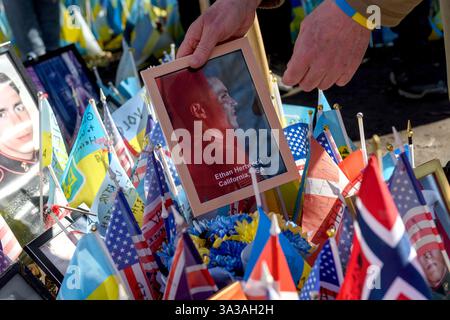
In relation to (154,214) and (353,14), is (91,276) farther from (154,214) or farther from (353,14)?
(353,14)

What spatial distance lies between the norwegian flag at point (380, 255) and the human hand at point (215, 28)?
2.31ft

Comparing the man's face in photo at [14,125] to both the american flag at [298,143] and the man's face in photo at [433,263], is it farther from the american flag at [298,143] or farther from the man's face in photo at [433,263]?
the man's face in photo at [433,263]

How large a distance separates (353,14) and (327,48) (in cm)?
11

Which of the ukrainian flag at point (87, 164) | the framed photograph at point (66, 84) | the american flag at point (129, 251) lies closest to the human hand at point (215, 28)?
the american flag at point (129, 251)

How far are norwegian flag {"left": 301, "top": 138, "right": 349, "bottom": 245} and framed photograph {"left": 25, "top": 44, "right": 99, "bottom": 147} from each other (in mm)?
1507

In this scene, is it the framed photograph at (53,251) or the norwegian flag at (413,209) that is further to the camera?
the framed photograph at (53,251)

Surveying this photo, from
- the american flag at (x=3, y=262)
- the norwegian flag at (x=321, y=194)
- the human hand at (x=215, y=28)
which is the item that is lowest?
the norwegian flag at (x=321, y=194)

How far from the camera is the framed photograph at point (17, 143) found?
261 centimetres

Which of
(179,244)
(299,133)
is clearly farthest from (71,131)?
(179,244)

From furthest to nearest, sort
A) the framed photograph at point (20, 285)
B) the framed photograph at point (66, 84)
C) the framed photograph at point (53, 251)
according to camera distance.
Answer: the framed photograph at point (66, 84), the framed photograph at point (53, 251), the framed photograph at point (20, 285)

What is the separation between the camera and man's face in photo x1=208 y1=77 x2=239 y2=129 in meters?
2.03

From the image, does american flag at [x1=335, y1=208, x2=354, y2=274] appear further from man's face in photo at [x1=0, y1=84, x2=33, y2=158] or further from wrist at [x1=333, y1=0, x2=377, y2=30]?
man's face in photo at [x1=0, y1=84, x2=33, y2=158]

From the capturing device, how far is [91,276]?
5.32ft

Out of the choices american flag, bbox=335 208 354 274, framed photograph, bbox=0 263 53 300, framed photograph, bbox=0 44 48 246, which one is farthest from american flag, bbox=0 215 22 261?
american flag, bbox=335 208 354 274
